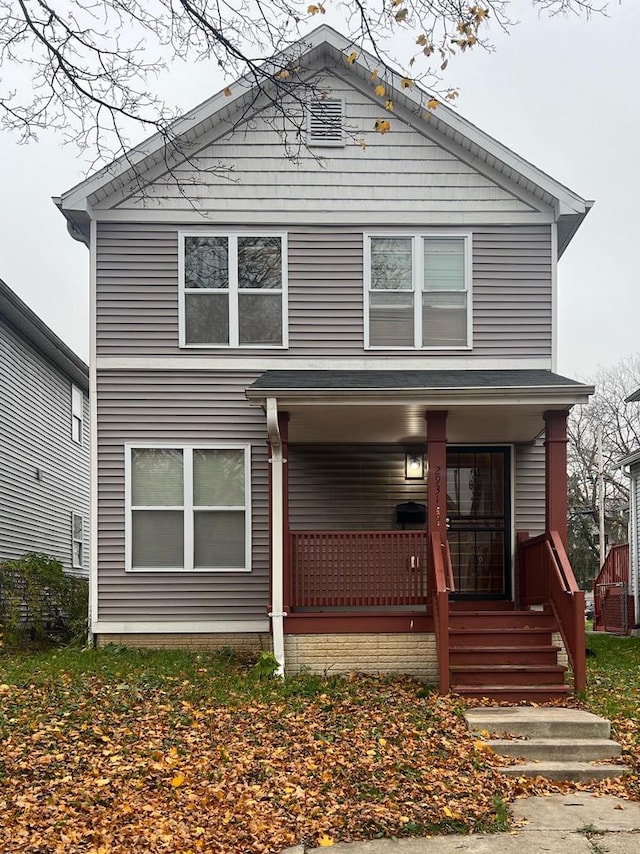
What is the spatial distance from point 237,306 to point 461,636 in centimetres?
522

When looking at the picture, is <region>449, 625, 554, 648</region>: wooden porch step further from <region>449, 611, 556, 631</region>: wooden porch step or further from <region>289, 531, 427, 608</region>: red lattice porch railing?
<region>289, 531, 427, 608</region>: red lattice porch railing

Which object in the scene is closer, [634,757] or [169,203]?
[634,757]

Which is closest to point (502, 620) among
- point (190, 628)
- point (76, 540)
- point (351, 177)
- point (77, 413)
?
point (190, 628)

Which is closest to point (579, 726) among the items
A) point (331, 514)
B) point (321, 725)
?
point (321, 725)

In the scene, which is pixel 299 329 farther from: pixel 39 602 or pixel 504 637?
pixel 39 602

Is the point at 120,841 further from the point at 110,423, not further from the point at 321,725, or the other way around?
the point at 110,423

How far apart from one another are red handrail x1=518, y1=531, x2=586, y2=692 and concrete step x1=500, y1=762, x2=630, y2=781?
2.09 m

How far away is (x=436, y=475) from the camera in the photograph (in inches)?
420

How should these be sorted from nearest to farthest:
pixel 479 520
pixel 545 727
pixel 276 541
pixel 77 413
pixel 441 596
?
1. pixel 545 727
2. pixel 441 596
3. pixel 276 541
4. pixel 479 520
5. pixel 77 413

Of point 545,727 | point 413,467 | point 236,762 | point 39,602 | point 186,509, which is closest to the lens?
point 236,762

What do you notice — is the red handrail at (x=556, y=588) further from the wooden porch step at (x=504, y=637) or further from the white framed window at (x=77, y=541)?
the white framed window at (x=77, y=541)

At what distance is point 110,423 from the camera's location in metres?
12.6

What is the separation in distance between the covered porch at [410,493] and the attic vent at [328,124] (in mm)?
3223

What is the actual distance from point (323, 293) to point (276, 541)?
12.4ft
